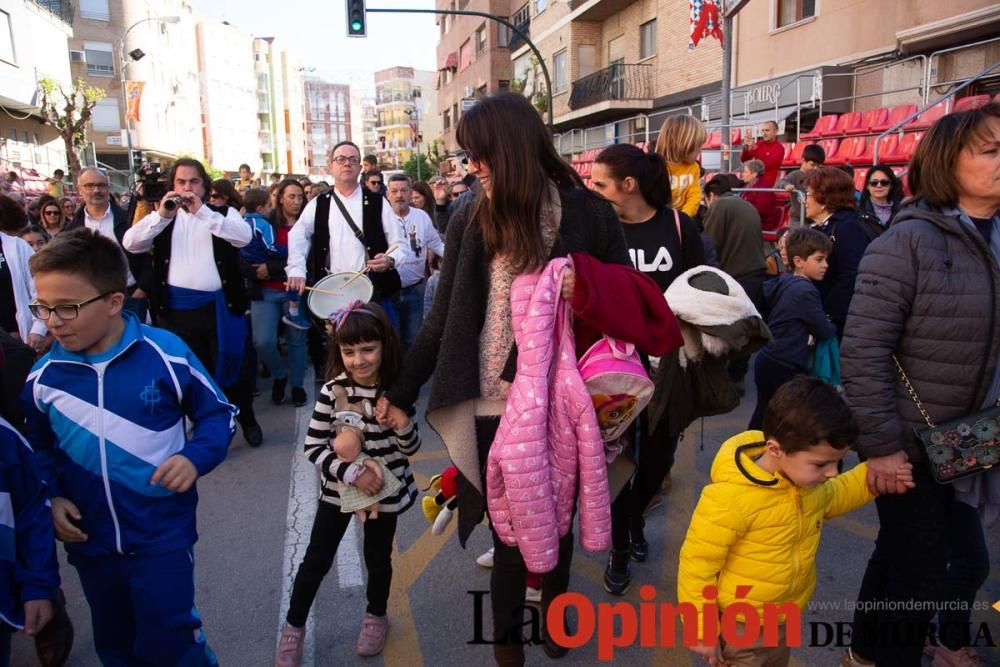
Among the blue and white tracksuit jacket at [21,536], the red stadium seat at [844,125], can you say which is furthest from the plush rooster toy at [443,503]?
the red stadium seat at [844,125]

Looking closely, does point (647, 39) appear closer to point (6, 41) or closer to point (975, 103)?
point (975, 103)

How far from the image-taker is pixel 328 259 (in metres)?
5.21

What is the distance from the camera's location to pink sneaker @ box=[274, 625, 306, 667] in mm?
2754

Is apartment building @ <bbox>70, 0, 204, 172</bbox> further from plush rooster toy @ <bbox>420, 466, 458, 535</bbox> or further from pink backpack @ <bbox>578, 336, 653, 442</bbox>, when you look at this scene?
pink backpack @ <bbox>578, 336, 653, 442</bbox>

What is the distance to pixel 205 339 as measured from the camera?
512cm

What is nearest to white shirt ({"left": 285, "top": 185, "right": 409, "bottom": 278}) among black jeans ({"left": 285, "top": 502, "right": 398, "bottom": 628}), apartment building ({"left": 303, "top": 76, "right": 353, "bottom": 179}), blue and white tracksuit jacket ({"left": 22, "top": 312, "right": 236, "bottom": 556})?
black jeans ({"left": 285, "top": 502, "right": 398, "bottom": 628})

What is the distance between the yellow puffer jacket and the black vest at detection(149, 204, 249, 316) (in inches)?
153

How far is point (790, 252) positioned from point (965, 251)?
1.91 metres

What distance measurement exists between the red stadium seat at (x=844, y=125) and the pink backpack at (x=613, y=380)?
13186 mm

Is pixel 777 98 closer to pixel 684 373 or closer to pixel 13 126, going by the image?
pixel 684 373

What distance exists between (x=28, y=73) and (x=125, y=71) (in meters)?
17.2

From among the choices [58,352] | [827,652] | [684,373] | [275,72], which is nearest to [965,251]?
[684,373]

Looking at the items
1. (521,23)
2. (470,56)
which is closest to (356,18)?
(521,23)

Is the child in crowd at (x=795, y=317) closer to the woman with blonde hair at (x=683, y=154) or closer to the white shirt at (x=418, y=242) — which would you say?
the woman with blonde hair at (x=683, y=154)
